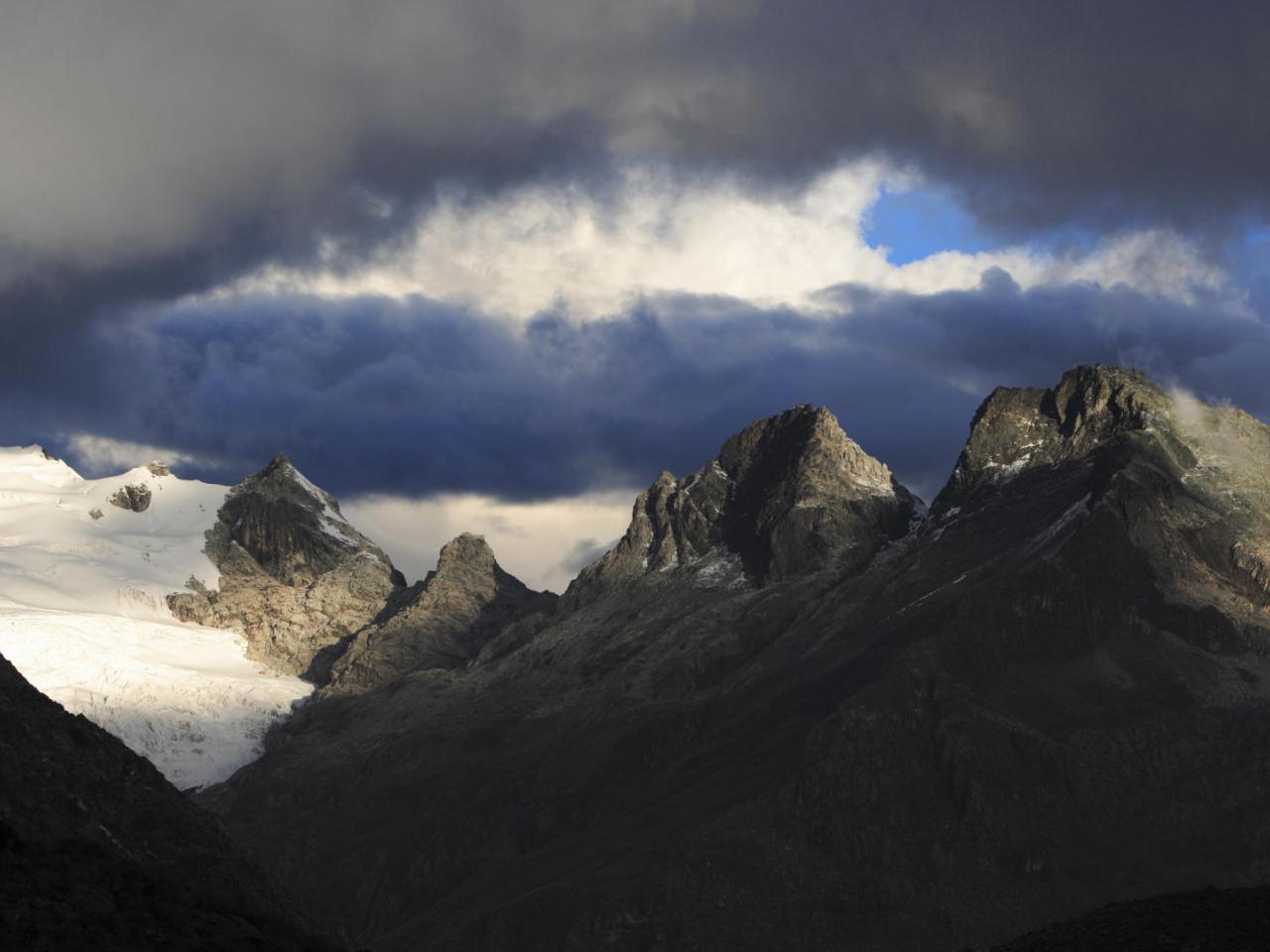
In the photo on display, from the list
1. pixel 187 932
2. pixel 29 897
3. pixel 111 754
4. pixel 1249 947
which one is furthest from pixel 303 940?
pixel 1249 947

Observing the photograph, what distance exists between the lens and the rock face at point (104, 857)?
93.6 meters

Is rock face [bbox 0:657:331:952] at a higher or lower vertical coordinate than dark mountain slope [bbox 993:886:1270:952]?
higher

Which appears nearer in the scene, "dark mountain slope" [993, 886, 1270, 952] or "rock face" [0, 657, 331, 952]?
"rock face" [0, 657, 331, 952]

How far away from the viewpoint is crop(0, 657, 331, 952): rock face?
3686 inches

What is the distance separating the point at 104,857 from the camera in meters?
105

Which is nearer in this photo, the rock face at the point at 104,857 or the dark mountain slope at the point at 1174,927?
the rock face at the point at 104,857

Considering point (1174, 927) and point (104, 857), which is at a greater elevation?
point (104, 857)

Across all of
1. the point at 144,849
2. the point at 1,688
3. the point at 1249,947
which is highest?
the point at 1,688

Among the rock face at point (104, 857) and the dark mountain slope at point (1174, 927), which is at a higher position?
the rock face at point (104, 857)

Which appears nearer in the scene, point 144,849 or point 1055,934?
point 1055,934

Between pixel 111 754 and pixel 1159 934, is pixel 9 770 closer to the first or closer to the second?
pixel 111 754

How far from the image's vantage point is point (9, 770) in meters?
131

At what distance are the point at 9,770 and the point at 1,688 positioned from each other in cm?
1592

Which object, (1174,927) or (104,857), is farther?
(1174,927)
